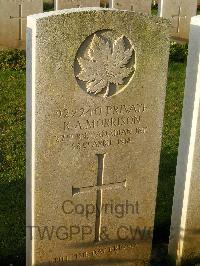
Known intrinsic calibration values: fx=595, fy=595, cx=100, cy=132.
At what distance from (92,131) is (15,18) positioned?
7357 millimetres

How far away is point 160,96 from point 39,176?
45.3 inches

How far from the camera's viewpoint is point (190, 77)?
479 centimetres

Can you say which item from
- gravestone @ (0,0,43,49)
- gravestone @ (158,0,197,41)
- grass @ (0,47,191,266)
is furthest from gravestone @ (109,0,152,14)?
grass @ (0,47,191,266)

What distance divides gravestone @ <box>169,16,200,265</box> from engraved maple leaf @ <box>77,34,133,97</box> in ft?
1.86

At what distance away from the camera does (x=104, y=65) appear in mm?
4383

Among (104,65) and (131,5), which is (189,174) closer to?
(104,65)

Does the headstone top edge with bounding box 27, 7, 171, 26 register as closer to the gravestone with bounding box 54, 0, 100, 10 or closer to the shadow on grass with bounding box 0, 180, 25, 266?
the shadow on grass with bounding box 0, 180, 25, 266

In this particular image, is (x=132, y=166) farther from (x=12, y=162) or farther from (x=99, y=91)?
(x=12, y=162)

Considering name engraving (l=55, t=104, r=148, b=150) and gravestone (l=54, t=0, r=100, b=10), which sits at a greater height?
gravestone (l=54, t=0, r=100, b=10)

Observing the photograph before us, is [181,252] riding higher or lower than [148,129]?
lower

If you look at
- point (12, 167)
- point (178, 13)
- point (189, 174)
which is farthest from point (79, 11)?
point (178, 13)

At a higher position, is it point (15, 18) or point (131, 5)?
point (131, 5)

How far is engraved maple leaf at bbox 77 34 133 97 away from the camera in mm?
4281

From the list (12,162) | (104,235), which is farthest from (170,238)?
(12,162)
